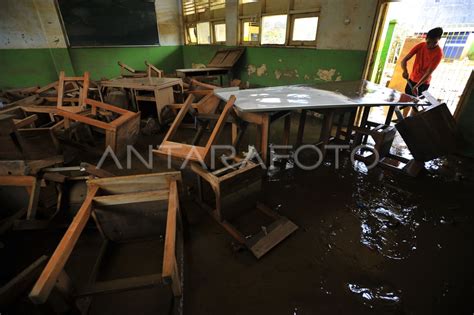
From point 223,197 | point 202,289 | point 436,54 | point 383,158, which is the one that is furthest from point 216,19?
point 202,289

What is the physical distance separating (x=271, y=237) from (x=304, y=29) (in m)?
4.57

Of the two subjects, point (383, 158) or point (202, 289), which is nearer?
point (202, 289)

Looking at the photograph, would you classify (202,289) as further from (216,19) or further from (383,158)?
(216,19)

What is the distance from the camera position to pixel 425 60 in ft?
11.1

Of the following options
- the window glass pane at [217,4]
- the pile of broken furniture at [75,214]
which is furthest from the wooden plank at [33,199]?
the window glass pane at [217,4]

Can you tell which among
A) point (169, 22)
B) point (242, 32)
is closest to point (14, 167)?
point (242, 32)

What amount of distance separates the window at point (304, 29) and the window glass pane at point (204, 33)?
3.49 meters

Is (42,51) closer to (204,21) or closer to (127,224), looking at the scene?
(204,21)

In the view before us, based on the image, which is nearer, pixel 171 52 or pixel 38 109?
pixel 38 109

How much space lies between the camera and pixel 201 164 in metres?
1.94

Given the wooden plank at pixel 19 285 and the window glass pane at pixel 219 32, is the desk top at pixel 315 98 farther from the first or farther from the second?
the window glass pane at pixel 219 32

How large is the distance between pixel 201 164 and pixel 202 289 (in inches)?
37.7

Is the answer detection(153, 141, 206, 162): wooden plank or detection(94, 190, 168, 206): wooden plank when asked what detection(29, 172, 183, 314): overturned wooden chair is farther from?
detection(153, 141, 206, 162): wooden plank

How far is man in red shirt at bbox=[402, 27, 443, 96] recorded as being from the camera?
3.19 meters
